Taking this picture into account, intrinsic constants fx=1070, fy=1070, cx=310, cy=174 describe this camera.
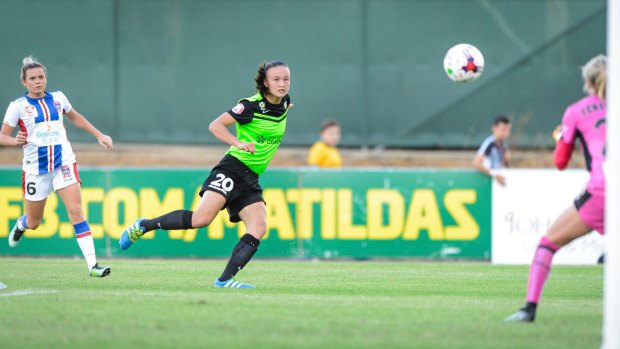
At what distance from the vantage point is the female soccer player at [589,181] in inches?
302

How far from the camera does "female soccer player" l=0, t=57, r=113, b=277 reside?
35.2ft

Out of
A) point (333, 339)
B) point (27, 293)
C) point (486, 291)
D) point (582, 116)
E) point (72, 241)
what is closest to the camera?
point (333, 339)

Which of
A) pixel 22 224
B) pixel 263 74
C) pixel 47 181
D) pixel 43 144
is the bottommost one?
pixel 22 224

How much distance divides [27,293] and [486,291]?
176 inches

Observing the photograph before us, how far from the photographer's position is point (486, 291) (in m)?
10.8

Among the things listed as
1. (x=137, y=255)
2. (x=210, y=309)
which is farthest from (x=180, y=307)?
(x=137, y=255)

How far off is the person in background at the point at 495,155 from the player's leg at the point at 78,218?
7301mm

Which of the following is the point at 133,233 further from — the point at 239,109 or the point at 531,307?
the point at 531,307

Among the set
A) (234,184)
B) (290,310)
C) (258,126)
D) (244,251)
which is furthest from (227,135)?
(290,310)

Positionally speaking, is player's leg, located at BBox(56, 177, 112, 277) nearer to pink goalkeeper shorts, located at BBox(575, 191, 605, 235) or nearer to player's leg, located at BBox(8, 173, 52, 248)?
player's leg, located at BBox(8, 173, 52, 248)

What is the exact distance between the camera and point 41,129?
35.8 feet

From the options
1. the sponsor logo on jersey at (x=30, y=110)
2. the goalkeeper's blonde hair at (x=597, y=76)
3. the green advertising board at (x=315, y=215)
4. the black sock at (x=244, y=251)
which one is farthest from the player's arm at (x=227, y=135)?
the green advertising board at (x=315, y=215)

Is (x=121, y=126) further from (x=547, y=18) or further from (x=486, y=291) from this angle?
(x=486, y=291)

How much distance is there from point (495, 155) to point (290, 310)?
9.46 meters
